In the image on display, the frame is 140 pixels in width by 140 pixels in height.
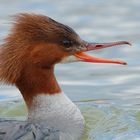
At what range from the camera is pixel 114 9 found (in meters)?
11.8

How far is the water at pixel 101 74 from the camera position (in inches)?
359

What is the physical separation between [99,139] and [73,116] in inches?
14.7

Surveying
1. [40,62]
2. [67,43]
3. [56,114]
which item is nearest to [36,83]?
[40,62]

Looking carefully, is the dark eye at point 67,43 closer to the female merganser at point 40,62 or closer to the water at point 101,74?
the female merganser at point 40,62

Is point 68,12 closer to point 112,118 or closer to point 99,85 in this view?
point 99,85

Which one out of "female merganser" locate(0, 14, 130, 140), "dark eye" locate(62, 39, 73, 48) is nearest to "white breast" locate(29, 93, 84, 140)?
"female merganser" locate(0, 14, 130, 140)

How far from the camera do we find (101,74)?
10391mm

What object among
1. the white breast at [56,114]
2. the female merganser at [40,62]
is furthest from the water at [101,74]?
the female merganser at [40,62]

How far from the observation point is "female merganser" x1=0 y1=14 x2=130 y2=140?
822cm

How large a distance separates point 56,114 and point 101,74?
2008 millimetres

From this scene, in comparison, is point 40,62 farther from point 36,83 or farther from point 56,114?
point 56,114

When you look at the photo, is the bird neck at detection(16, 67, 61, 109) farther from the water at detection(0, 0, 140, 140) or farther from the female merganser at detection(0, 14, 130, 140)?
the water at detection(0, 0, 140, 140)

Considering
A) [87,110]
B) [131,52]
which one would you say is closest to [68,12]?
[131,52]

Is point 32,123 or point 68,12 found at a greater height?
point 68,12
